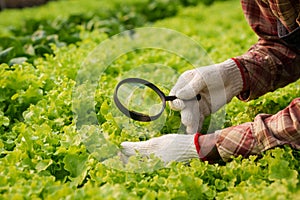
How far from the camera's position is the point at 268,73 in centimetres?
348

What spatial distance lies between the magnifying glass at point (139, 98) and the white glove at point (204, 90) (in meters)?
0.05

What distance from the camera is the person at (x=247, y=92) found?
2.84 meters

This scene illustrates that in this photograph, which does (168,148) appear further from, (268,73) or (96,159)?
(268,73)

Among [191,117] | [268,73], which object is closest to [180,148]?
[191,117]

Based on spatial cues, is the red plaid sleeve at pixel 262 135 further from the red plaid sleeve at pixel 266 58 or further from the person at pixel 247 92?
the red plaid sleeve at pixel 266 58

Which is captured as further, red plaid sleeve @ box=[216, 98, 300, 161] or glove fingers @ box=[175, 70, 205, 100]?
glove fingers @ box=[175, 70, 205, 100]

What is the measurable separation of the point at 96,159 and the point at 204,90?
814mm

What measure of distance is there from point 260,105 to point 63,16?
473 centimetres

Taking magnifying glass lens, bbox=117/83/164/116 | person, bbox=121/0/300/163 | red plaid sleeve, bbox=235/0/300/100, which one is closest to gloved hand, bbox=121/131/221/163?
person, bbox=121/0/300/163

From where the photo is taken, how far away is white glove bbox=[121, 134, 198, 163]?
2902 millimetres

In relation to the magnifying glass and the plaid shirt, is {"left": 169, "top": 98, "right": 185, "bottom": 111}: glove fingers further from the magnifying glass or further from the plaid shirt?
the plaid shirt

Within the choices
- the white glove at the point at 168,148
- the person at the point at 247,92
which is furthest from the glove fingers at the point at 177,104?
the white glove at the point at 168,148

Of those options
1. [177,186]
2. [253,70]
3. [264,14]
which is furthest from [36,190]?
[264,14]

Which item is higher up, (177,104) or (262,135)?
(177,104)
